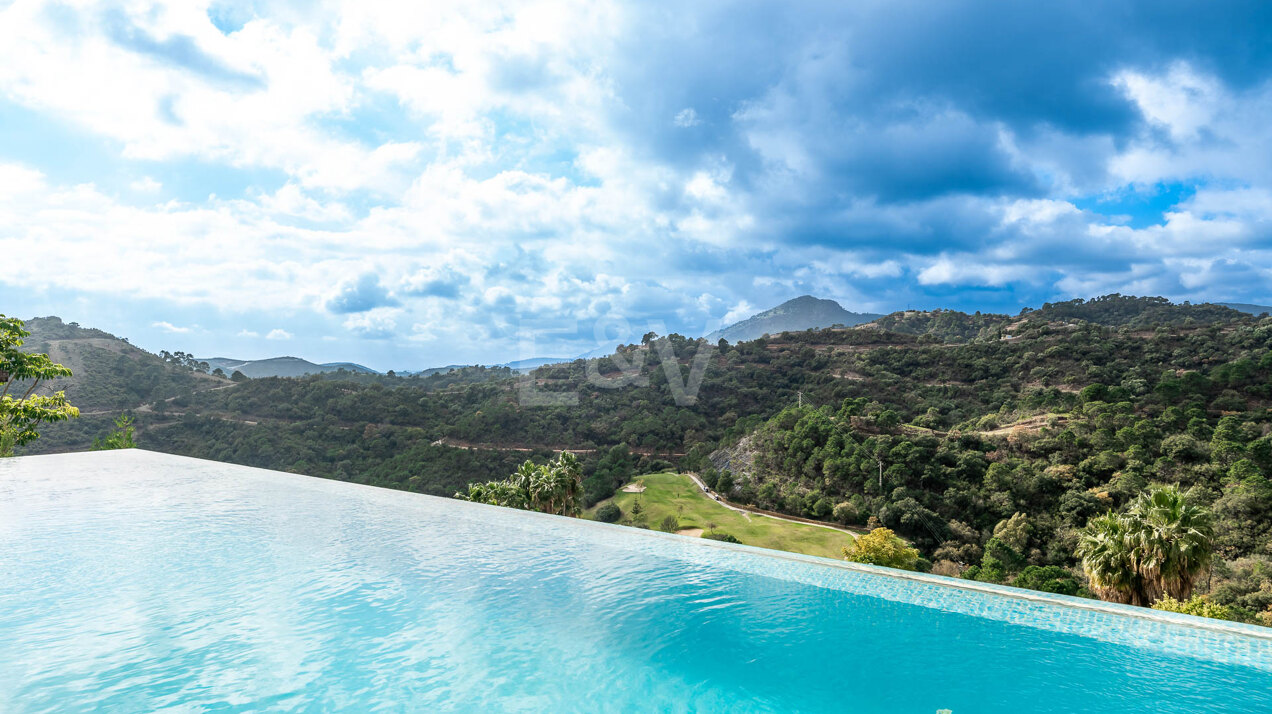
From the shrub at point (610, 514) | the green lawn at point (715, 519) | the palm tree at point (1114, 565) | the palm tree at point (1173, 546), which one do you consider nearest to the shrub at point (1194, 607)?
the palm tree at point (1173, 546)

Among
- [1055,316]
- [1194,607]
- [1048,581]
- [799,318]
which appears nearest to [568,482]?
[1048,581]

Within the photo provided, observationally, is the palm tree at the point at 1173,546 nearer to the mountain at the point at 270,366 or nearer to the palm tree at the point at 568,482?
the palm tree at the point at 568,482

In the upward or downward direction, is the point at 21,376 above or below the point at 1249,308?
below

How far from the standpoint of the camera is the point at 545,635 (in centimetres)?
442

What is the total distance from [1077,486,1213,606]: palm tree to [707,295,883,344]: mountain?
55.6 m

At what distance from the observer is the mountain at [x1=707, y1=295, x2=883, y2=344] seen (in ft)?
238

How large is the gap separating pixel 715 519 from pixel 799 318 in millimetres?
71321

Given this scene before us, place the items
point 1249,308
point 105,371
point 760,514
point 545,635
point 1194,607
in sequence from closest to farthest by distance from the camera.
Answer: point 545,635, point 1194,607, point 760,514, point 105,371, point 1249,308

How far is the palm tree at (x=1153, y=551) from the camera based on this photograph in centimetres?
772

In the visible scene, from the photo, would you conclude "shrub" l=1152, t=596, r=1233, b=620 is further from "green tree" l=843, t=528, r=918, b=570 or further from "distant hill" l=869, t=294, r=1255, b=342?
"distant hill" l=869, t=294, r=1255, b=342

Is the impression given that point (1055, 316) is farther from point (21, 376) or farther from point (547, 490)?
point (21, 376)

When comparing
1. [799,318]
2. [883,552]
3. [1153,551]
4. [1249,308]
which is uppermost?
[799,318]

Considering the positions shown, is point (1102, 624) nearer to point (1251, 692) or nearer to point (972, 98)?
point (1251, 692)

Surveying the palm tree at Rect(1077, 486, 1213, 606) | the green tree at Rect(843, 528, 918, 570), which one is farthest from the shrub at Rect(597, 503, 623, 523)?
the palm tree at Rect(1077, 486, 1213, 606)
